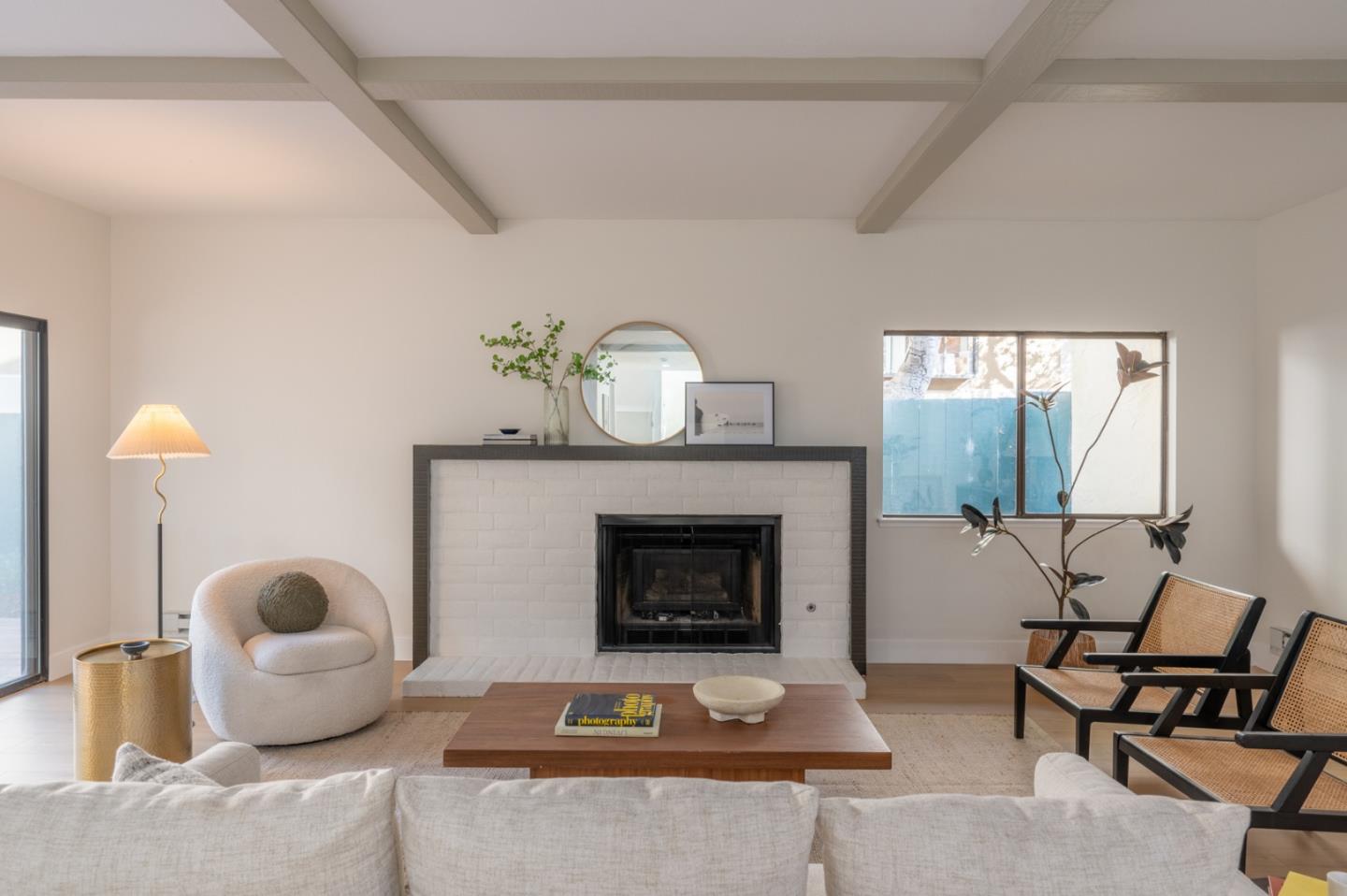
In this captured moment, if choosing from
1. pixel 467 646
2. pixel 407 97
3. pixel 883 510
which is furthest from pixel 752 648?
pixel 407 97

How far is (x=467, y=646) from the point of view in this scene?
4.47 m

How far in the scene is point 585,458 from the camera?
4.48 metres

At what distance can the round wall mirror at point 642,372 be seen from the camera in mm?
4676

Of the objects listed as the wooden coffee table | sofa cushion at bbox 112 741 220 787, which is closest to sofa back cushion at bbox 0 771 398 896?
sofa cushion at bbox 112 741 220 787

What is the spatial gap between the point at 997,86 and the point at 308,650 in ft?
10.9

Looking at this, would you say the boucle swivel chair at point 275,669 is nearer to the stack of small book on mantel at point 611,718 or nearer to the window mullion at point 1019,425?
the stack of small book on mantel at point 611,718

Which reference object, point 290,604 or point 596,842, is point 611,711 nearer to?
Result: point 596,842

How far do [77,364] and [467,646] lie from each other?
8.60 ft

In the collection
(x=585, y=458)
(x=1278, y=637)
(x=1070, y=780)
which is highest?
(x=585, y=458)

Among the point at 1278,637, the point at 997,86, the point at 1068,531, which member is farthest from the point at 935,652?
the point at 997,86

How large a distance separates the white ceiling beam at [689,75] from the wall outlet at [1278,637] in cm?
294

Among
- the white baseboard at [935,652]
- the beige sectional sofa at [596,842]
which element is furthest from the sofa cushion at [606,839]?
the white baseboard at [935,652]

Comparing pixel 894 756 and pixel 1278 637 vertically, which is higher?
pixel 1278 637

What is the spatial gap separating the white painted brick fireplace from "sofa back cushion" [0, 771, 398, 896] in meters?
3.37
